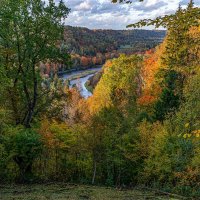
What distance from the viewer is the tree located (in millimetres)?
26375

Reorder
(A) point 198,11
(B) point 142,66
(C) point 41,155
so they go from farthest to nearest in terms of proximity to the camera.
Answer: (B) point 142,66 < (C) point 41,155 < (A) point 198,11

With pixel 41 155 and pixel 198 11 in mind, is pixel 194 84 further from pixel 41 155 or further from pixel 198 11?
pixel 198 11

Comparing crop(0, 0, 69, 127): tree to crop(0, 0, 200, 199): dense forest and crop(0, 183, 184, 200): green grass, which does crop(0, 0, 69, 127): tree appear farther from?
crop(0, 183, 184, 200): green grass

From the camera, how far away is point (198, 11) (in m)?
6.78

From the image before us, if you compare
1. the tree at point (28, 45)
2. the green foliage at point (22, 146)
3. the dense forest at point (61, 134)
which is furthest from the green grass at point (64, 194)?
the tree at point (28, 45)

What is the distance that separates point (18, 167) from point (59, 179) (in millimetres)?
4093

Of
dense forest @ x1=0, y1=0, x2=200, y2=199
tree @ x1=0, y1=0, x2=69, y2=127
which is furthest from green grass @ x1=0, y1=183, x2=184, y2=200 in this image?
tree @ x1=0, y1=0, x2=69, y2=127

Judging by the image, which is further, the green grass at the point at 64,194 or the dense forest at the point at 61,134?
the dense forest at the point at 61,134

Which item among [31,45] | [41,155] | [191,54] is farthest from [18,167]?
[191,54]

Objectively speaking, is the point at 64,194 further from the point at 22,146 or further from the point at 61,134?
the point at 61,134

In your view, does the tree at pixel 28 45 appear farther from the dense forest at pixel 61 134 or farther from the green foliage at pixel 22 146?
the green foliage at pixel 22 146

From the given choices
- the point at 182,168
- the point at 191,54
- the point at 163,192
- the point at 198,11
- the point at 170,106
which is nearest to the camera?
the point at 198,11

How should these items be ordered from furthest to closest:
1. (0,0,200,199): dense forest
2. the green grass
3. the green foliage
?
the green foliage → (0,0,200,199): dense forest → the green grass

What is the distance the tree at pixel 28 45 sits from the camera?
86.5 ft
